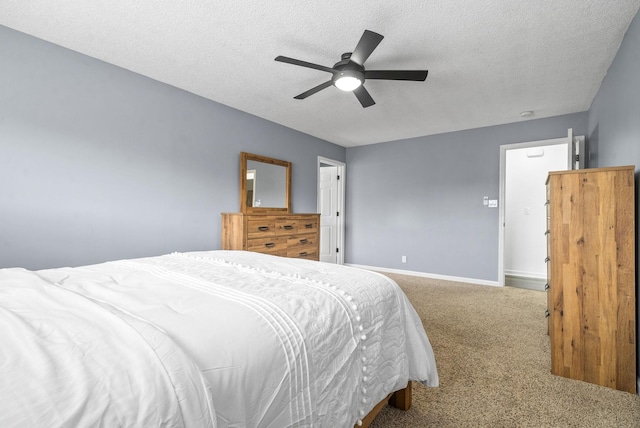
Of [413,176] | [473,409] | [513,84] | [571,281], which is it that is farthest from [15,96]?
[413,176]

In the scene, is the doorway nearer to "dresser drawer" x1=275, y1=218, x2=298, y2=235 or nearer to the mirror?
"dresser drawer" x1=275, y1=218, x2=298, y2=235

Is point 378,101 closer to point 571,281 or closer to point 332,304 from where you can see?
point 571,281

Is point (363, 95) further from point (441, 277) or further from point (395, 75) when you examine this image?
point (441, 277)

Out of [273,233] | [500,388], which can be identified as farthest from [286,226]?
[500,388]

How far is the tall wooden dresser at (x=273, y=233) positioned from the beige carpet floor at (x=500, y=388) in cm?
187

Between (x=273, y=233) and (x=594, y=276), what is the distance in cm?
306

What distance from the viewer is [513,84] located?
3.17m

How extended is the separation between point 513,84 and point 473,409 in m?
3.07

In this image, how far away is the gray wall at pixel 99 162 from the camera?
235 centimetres

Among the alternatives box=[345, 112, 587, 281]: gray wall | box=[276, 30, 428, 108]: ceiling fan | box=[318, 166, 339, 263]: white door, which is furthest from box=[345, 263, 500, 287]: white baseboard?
box=[276, 30, 428, 108]: ceiling fan

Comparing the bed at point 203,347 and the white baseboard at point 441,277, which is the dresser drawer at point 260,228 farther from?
the white baseboard at point 441,277

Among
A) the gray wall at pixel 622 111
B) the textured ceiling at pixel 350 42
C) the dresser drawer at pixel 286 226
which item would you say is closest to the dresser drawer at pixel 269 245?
the dresser drawer at pixel 286 226

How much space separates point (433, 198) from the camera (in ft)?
16.8

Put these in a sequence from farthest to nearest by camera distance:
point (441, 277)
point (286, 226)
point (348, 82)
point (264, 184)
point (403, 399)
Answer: point (441, 277) < point (264, 184) < point (286, 226) < point (348, 82) < point (403, 399)
